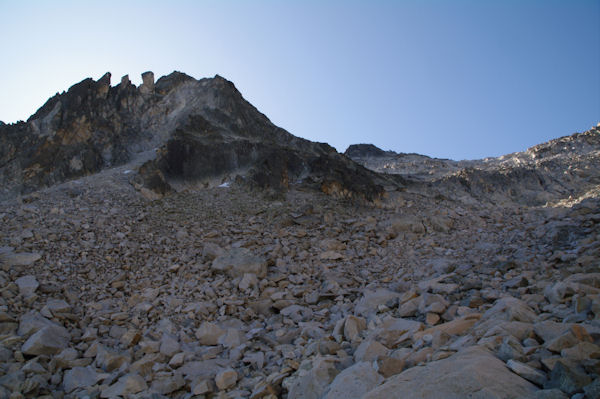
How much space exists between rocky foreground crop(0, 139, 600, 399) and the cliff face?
2.42 meters

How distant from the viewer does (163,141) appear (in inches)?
624

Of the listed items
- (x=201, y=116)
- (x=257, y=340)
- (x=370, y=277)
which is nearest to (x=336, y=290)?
(x=370, y=277)

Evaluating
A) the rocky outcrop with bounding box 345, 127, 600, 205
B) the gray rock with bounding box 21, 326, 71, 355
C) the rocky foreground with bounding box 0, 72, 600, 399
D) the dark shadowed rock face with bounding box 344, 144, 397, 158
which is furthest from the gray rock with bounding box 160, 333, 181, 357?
the dark shadowed rock face with bounding box 344, 144, 397, 158

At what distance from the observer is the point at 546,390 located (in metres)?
2.57

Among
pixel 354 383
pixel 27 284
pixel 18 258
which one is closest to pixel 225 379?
pixel 354 383

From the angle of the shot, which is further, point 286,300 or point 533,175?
point 533,175

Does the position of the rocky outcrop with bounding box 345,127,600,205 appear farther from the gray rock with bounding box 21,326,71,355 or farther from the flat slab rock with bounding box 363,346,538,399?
the gray rock with bounding box 21,326,71,355

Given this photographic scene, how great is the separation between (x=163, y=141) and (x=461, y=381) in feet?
50.8

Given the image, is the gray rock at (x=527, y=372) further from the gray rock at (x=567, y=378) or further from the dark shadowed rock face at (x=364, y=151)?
the dark shadowed rock face at (x=364, y=151)

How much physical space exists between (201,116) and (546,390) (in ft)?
51.6

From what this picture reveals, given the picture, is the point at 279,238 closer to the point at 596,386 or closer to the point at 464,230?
the point at 464,230

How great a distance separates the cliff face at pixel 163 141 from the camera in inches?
547

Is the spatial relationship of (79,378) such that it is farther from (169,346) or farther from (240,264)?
(240,264)

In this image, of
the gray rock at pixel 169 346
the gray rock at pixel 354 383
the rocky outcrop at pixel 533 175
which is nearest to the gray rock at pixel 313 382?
the gray rock at pixel 354 383
